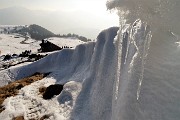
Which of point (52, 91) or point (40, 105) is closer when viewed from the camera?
point (40, 105)

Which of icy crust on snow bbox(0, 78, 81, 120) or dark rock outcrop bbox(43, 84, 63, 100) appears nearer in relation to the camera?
icy crust on snow bbox(0, 78, 81, 120)

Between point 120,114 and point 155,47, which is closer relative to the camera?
point 120,114

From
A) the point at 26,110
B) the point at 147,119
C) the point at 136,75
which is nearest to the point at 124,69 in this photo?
the point at 136,75

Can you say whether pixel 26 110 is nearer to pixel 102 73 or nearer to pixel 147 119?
pixel 102 73

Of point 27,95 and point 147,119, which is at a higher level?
point 147,119

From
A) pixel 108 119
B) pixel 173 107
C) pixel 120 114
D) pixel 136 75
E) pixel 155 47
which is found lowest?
pixel 108 119

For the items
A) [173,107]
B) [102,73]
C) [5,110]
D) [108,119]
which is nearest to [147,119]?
[173,107]

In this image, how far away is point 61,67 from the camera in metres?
34.3

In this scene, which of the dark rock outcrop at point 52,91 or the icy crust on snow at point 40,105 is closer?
the icy crust on snow at point 40,105

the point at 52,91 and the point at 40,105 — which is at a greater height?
the point at 52,91

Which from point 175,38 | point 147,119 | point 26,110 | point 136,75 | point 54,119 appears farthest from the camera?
point 26,110

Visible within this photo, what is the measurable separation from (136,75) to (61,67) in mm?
22453

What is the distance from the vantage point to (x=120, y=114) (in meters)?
11.8

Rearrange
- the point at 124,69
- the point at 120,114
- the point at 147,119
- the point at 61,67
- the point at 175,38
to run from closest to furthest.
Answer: the point at 147,119, the point at 120,114, the point at 175,38, the point at 124,69, the point at 61,67
